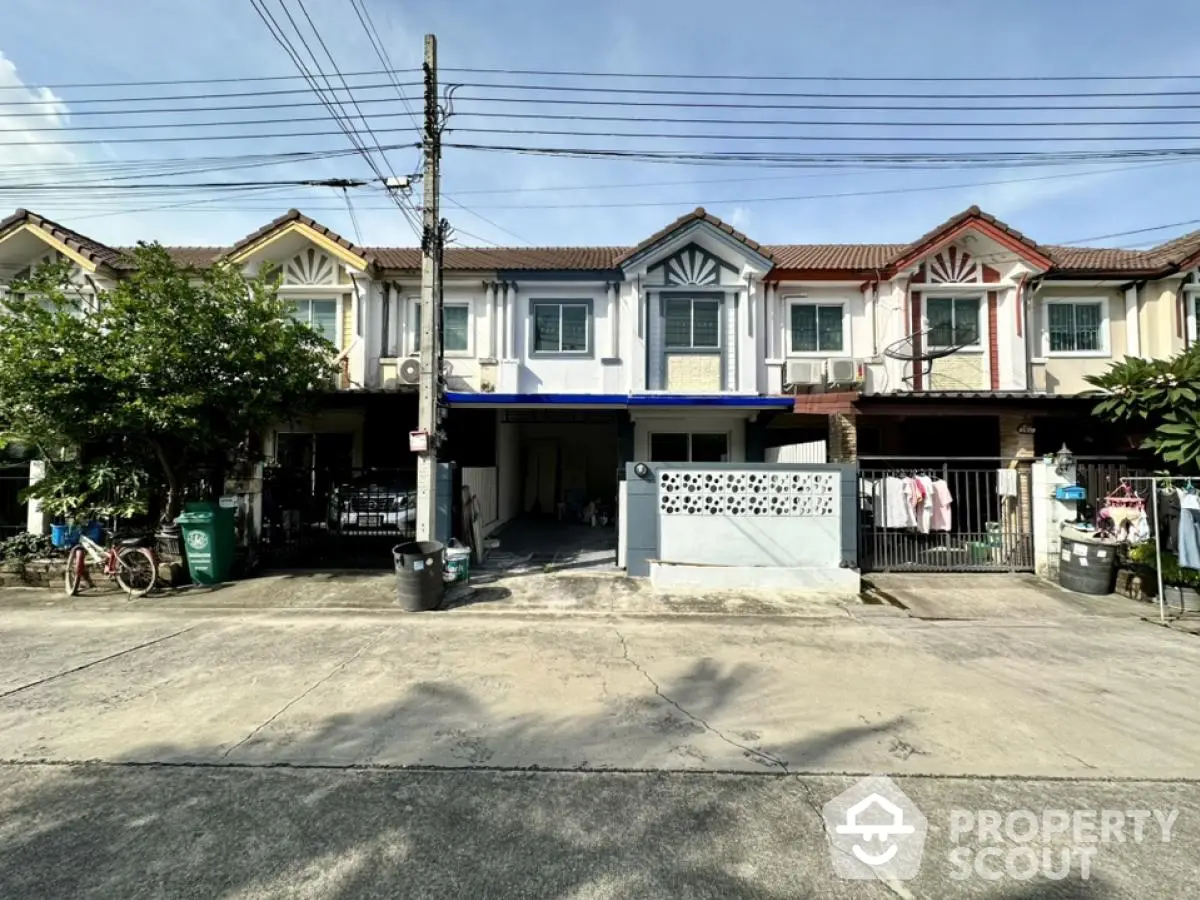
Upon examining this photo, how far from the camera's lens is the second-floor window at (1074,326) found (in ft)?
38.2

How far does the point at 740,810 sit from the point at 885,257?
1413 centimetres

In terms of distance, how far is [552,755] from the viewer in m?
3.26

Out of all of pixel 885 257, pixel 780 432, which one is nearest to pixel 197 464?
pixel 780 432

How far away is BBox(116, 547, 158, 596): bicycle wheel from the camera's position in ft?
24.5

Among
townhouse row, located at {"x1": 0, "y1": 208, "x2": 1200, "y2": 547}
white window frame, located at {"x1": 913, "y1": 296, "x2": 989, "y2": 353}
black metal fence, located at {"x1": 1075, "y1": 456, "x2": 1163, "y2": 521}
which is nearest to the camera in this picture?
black metal fence, located at {"x1": 1075, "y1": 456, "x2": 1163, "y2": 521}

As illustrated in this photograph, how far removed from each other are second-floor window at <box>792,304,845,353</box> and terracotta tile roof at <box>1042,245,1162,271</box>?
4.46 metres

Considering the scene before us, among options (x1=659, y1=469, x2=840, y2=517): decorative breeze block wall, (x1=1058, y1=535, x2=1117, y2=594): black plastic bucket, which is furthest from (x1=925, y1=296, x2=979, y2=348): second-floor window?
(x1=659, y1=469, x2=840, y2=517): decorative breeze block wall

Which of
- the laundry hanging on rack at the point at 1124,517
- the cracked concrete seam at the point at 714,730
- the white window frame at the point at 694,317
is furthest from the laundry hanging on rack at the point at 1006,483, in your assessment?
the cracked concrete seam at the point at 714,730

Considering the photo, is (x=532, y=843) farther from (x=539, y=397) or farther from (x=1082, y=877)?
(x=539, y=397)

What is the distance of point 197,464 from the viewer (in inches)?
337

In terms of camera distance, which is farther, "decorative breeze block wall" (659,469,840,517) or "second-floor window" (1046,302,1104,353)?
"second-floor window" (1046,302,1104,353)

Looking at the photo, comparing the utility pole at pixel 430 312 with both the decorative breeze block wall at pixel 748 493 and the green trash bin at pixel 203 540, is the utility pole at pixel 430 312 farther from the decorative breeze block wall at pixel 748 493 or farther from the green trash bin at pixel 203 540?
the decorative breeze block wall at pixel 748 493

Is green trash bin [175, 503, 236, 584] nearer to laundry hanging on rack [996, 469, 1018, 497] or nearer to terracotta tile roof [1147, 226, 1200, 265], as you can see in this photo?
laundry hanging on rack [996, 469, 1018, 497]
